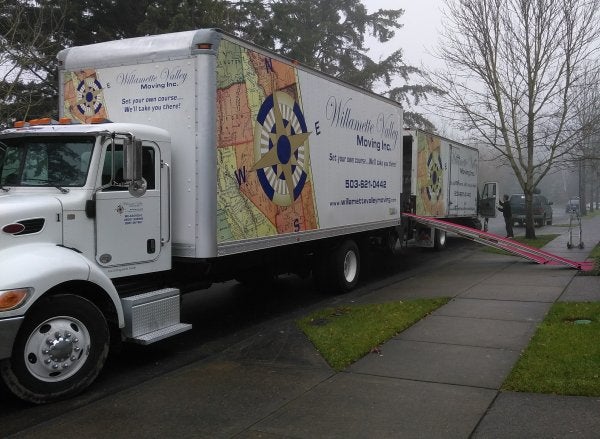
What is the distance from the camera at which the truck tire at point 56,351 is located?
4.70 metres

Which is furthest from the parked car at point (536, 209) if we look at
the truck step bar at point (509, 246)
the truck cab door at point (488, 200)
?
the truck step bar at point (509, 246)

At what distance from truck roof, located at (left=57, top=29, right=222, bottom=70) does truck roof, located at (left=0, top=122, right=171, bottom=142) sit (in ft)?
3.07

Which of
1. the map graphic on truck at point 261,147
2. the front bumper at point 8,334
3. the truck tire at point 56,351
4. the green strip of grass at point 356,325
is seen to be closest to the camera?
the front bumper at point 8,334

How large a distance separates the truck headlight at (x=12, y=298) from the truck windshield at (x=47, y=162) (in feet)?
4.26

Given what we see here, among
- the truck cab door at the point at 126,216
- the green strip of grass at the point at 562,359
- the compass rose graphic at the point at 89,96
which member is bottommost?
the green strip of grass at the point at 562,359

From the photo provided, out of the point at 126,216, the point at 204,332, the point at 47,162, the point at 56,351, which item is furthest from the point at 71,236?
the point at 204,332

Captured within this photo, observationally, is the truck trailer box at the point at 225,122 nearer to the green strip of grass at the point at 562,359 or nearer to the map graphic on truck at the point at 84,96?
the map graphic on truck at the point at 84,96

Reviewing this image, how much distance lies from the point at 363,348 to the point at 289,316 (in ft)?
7.96

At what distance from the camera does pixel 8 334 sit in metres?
4.53

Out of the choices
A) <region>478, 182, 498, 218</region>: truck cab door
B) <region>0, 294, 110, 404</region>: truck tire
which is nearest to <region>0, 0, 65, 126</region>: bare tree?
<region>0, 294, 110, 404</region>: truck tire

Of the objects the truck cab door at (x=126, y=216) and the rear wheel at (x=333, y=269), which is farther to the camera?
the rear wheel at (x=333, y=269)

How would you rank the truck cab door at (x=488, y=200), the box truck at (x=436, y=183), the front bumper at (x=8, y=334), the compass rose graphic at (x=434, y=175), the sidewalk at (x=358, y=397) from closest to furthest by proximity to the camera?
the sidewalk at (x=358, y=397) < the front bumper at (x=8, y=334) < the box truck at (x=436, y=183) < the compass rose graphic at (x=434, y=175) < the truck cab door at (x=488, y=200)

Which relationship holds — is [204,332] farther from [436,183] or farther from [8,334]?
[436,183]

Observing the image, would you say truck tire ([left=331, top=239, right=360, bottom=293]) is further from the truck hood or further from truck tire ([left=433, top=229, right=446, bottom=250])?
truck tire ([left=433, top=229, right=446, bottom=250])
